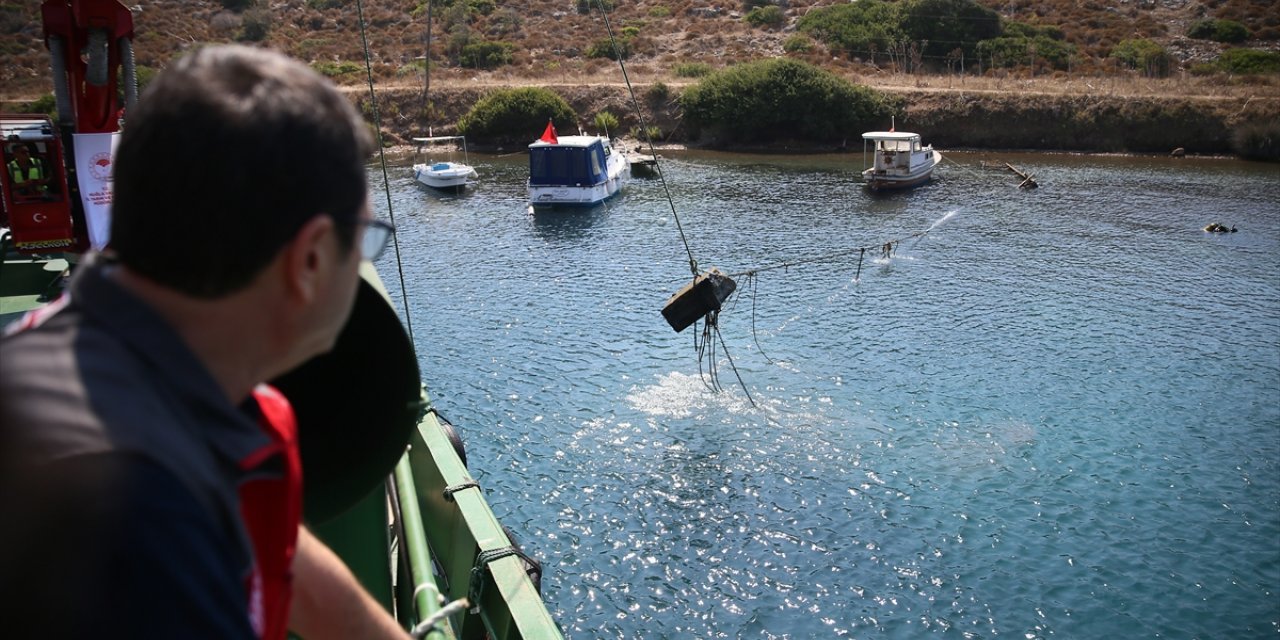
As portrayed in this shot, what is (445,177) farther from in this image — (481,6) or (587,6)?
(587,6)

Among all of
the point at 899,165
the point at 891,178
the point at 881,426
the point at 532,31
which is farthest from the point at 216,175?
the point at 532,31

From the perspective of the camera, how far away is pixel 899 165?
37812mm

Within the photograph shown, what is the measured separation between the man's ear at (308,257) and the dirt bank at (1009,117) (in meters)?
50.3

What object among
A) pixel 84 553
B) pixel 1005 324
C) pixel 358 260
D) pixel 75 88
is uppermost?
pixel 75 88

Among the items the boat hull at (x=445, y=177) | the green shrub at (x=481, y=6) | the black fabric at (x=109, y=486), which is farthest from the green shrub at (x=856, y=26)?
the black fabric at (x=109, y=486)

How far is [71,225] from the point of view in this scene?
1396 centimetres

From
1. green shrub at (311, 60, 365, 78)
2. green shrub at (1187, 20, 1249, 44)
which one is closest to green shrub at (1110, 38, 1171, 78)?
green shrub at (1187, 20, 1249, 44)

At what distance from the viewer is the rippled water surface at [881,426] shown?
11.2 m

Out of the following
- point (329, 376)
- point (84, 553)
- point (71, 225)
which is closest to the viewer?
point (84, 553)

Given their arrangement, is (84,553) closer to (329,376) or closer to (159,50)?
(329,376)

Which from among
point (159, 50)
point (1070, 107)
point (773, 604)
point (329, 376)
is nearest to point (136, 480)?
point (329, 376)

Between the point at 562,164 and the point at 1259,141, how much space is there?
34.7m

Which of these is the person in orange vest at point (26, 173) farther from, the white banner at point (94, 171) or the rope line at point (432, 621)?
the rope line at point (432, 621)

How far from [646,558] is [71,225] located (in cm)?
994
